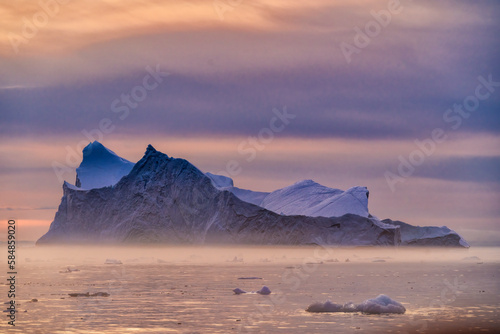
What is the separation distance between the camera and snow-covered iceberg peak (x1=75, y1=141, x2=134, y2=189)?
11050 cm

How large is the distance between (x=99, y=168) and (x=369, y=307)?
91.3m

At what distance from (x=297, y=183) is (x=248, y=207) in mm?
39202

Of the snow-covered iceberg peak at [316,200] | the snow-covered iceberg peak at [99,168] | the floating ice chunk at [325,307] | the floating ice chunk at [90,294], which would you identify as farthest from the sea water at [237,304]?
the snow-covered iceberg peak at [316,200]

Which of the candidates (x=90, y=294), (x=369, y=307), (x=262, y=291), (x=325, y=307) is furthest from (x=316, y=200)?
(x=369, y=307)

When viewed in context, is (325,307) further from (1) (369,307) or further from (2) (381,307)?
(2) (381,307)

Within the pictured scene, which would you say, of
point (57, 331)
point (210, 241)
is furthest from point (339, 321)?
point (210, 241)

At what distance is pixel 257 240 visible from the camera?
335 feet

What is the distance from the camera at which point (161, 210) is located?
97.8 m

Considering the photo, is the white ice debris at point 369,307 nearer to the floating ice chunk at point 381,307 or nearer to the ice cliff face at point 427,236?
the floating ice chunk at point 381,307

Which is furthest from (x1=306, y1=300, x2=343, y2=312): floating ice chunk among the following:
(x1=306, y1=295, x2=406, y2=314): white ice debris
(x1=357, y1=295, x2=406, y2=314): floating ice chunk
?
(x1=357, y1=295, x2=406, y2=314): floating ice chunk

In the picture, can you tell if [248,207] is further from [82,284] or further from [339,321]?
[339,321]

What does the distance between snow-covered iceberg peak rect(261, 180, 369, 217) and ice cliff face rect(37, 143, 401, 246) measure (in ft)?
62.9

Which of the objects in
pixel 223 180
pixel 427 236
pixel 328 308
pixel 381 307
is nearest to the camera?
pixel 381 307

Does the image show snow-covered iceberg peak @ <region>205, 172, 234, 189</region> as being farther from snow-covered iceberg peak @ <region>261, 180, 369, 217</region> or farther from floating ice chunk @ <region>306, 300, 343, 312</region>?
floating ice chunk @ <region>306, 300, 343, 312</region>
